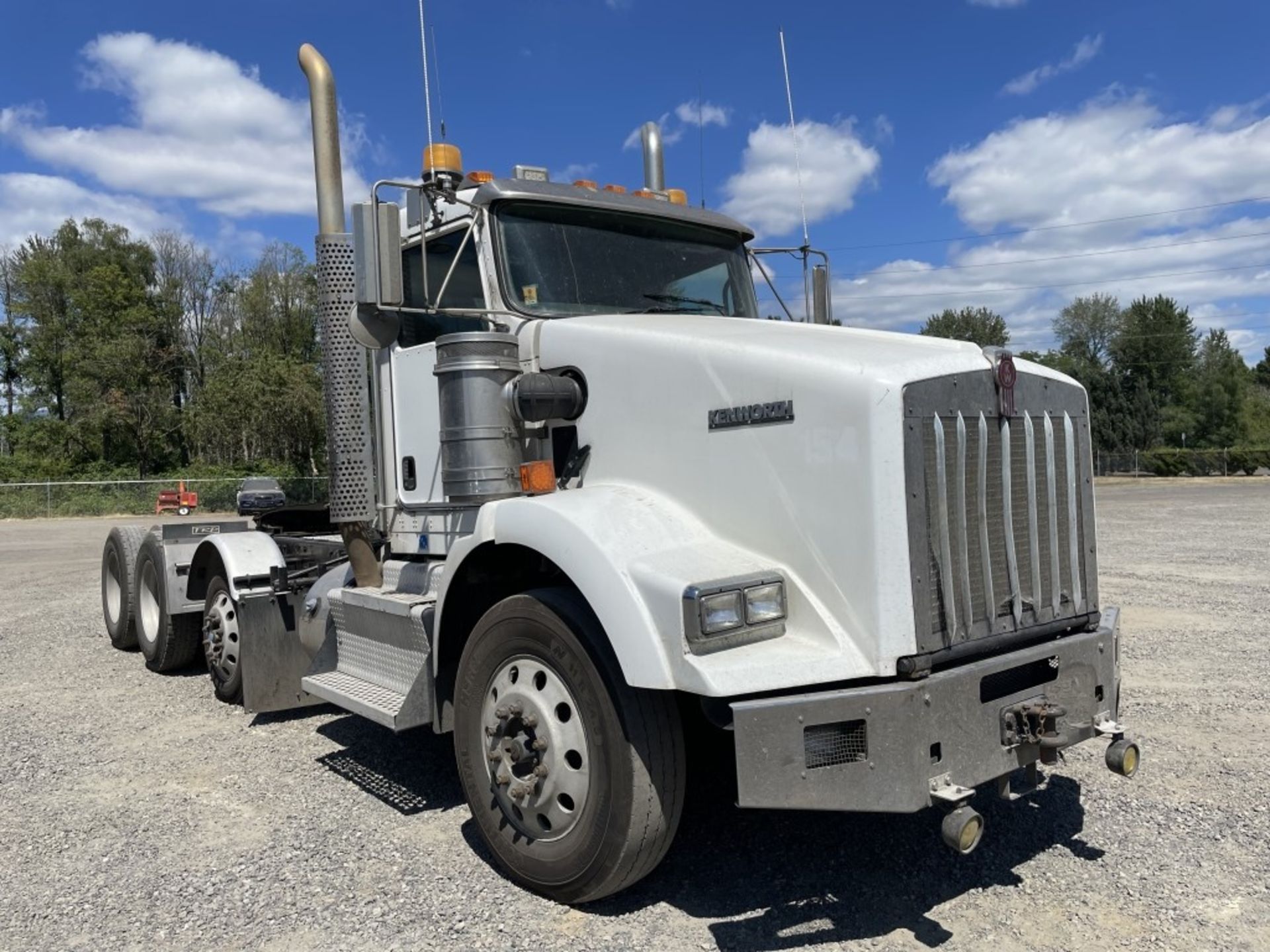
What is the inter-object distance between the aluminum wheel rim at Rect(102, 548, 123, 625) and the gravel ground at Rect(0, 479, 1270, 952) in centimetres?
217

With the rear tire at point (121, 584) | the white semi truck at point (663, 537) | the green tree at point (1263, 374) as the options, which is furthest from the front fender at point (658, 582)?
the green tree at point (1263, 374)

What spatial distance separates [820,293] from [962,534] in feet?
10.0

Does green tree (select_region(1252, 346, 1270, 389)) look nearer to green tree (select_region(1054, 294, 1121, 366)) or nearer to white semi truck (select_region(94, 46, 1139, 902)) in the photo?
green tree (select_region(1054, 294, 1121, 366))

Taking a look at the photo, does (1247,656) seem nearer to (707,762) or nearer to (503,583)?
(707,762)

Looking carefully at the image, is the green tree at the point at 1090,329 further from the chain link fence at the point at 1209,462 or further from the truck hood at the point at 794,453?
the truck hood at the point at 794,453

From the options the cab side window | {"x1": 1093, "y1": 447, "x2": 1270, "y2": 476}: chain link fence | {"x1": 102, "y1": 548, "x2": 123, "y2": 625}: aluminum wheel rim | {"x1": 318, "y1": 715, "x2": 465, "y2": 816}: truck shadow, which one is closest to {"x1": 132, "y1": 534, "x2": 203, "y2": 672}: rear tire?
{"x1": 102, "y1": 548, "x2": 123, "y2": 625}: aluminum wheel rim

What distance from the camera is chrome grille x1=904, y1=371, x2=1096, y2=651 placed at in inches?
121

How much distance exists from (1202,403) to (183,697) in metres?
76.6

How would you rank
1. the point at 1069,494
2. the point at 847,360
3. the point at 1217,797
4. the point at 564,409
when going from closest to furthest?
the point at 847,360
the point at 1069,494
the point at 564,409
the point at 1217,797

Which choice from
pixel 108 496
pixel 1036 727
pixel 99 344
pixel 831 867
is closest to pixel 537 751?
pixel 831 867

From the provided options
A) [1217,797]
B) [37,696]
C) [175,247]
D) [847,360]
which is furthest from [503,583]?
[175,247]

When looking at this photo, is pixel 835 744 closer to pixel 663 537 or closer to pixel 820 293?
pixel 663 537

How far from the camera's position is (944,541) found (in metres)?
3.12

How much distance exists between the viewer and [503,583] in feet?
13.4
